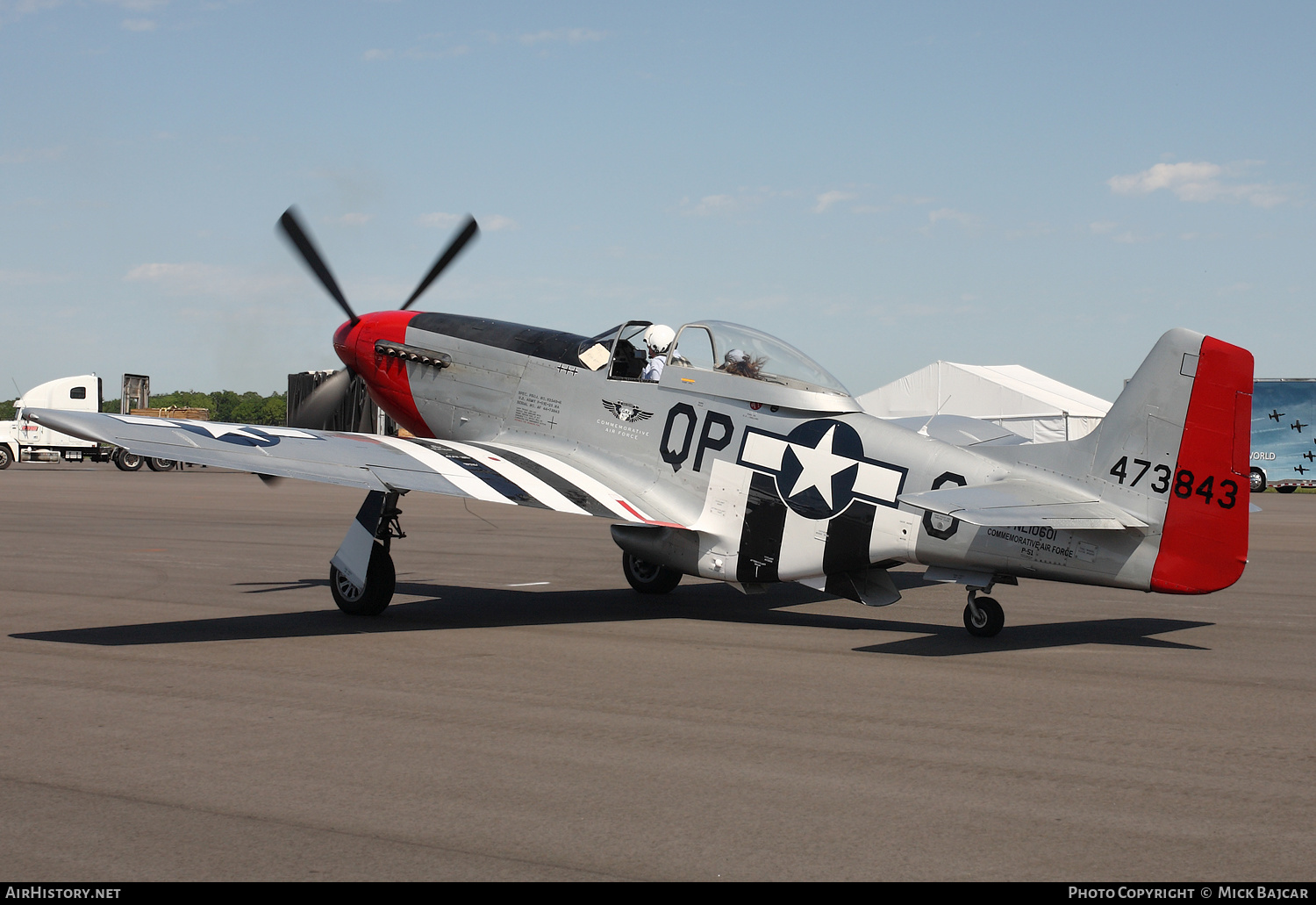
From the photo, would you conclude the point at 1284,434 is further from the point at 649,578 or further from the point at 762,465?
the point at 762,465

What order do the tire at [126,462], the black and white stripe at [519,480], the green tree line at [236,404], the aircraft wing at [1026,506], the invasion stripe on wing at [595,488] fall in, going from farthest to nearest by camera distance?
the green tree line at [236,404], the tire at [126,462], the invasion stripe on wing at [595,488], the black and white stripe at [519,480], the aircraft wing at [1026,506]

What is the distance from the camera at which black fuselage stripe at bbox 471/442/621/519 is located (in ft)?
30.4

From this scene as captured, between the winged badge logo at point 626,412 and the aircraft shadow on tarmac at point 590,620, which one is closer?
the aircraft shadow on tarmac at point 590,620

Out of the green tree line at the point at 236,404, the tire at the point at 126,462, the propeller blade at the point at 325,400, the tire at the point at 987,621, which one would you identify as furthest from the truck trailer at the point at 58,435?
the green tree line at the point at 236,404

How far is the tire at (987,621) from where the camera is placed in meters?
8.89

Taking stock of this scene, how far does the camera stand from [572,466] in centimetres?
1027

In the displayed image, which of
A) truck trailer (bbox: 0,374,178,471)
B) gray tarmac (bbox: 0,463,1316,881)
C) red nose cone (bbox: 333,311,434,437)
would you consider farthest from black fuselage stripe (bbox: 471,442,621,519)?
truck trailer (bbox: 0,374,178,471)

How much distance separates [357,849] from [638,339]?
23.7 feet

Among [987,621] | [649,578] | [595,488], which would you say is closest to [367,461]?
[595,488]

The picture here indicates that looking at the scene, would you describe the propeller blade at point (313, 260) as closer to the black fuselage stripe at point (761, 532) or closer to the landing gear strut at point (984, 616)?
the black fuselage stripe at point (761, 532)

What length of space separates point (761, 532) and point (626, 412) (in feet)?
6.21

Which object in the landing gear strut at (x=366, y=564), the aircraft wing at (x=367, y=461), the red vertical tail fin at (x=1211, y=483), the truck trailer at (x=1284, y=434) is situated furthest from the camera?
the truck trailer at (x=1284, y=434)

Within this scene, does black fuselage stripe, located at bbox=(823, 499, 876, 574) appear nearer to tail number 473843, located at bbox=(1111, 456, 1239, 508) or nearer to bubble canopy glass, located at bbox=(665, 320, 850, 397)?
bubble canopy glass, located at bbox=(665, 320, 850, 397)

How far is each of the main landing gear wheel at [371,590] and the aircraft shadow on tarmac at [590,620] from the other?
106mm
